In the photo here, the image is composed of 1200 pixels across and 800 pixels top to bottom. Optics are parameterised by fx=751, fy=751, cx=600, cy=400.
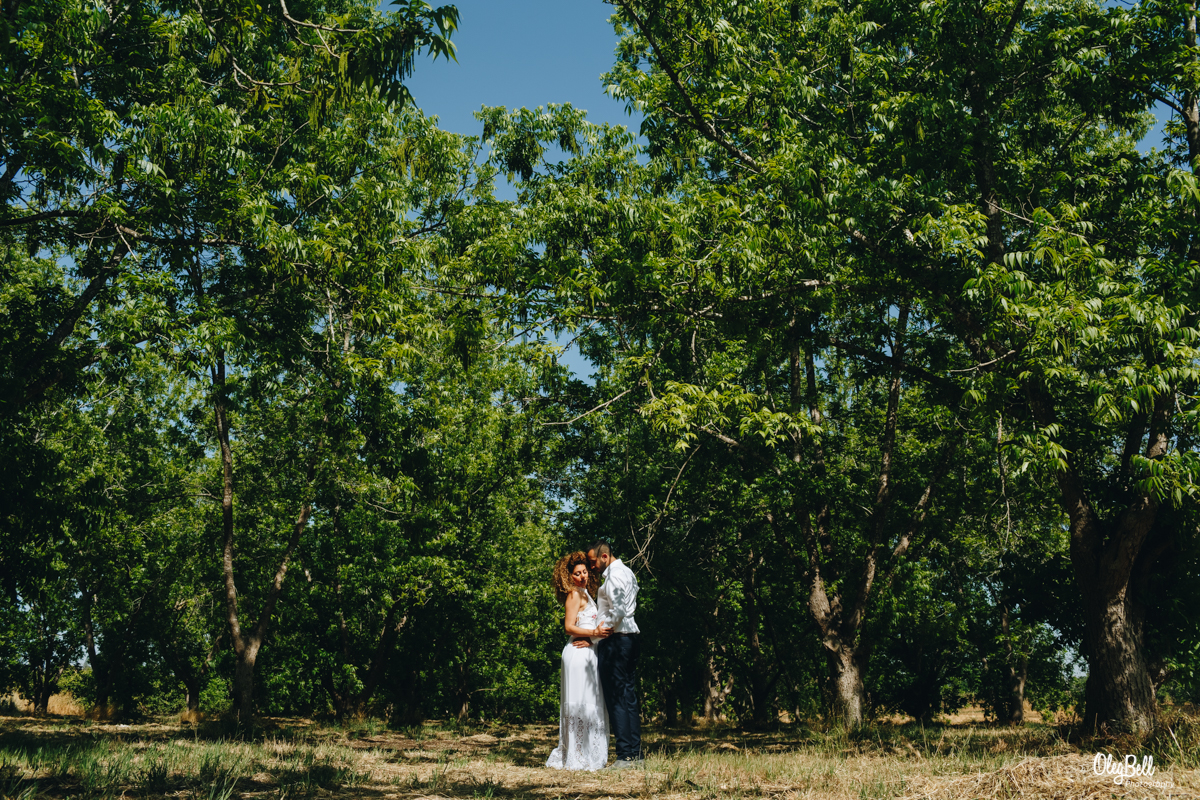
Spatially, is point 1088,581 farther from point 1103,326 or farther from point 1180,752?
point 1103,326

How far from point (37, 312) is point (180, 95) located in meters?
3.53

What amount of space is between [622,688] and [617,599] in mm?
775

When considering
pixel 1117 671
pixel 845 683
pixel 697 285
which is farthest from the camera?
pixel 845 683

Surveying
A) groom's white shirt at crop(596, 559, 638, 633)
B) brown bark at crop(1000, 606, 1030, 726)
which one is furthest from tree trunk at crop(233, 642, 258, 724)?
brown bark at crop(1000, 606, 1030, 726)

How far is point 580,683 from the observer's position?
6.48 meters

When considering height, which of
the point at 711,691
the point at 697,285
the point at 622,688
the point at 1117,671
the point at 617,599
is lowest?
the point at 711,691

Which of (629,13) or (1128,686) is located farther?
(629,13)

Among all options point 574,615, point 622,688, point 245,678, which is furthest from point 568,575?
point 245,678

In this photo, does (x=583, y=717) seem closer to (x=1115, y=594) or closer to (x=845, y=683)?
(x=1115, y=594)

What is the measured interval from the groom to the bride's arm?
0.56 feet

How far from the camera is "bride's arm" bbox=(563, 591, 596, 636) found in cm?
647

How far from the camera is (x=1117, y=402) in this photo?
6.76 m

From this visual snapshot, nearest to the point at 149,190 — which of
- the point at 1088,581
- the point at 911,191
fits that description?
the point at 911,191

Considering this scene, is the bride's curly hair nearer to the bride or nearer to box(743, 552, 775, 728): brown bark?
the bride
